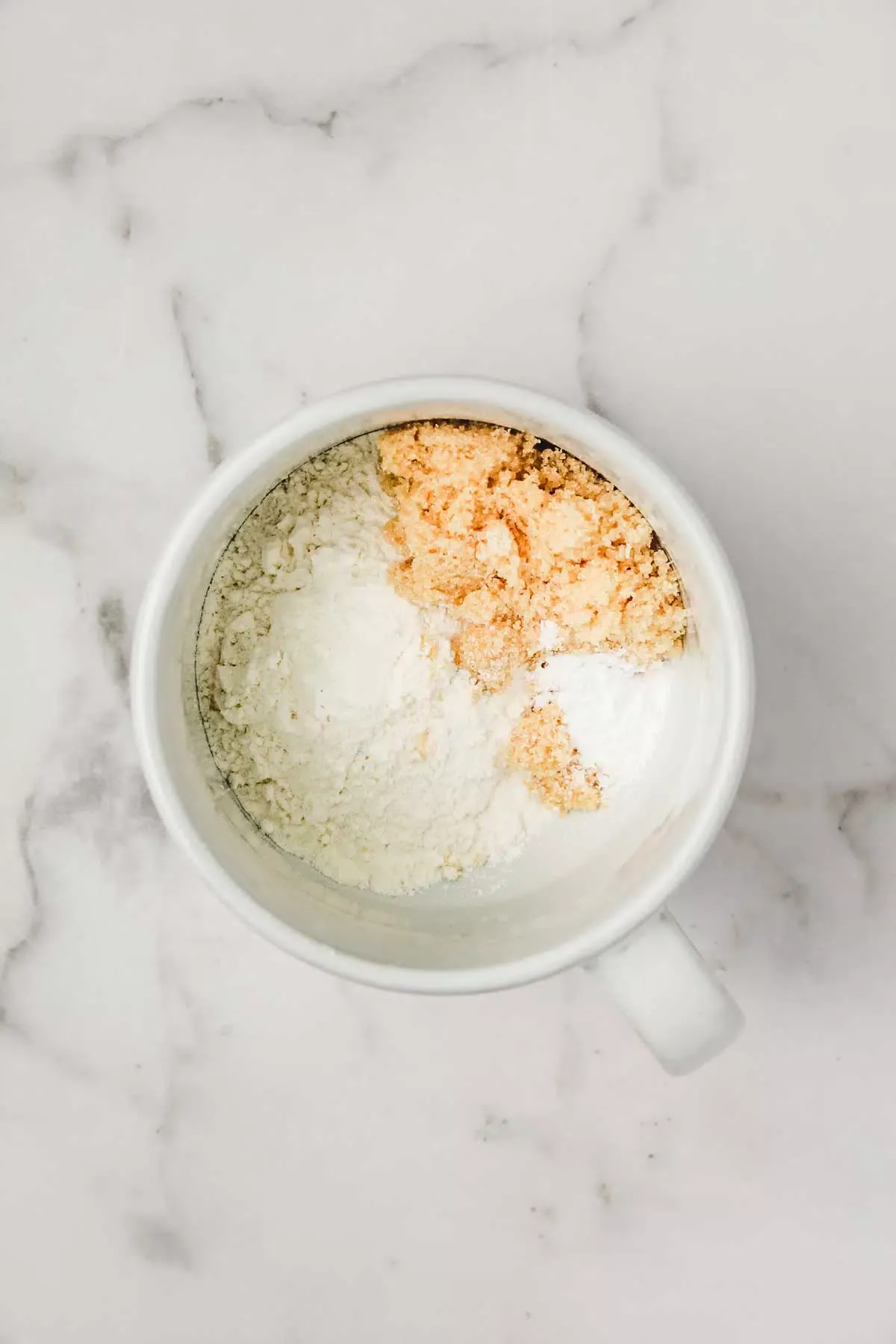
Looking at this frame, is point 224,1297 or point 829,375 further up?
point 829,375

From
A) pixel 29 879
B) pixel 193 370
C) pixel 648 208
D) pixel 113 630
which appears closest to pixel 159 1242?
pixel 29 879

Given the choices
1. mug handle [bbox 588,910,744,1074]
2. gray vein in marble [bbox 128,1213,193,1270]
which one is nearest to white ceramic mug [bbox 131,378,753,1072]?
mug handle [bbox 588,910,744,1074]

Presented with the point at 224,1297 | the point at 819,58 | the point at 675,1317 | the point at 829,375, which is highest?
the point at 819,58

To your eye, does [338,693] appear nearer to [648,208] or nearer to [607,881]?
[607,881]

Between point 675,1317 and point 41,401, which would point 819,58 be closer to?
point 41,401

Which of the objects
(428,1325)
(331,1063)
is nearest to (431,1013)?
(331,1063)

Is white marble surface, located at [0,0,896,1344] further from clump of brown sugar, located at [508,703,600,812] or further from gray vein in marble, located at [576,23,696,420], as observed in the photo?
clump of brown sugar, located at [508,703,600,812]

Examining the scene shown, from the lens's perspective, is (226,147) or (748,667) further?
(226,147)
